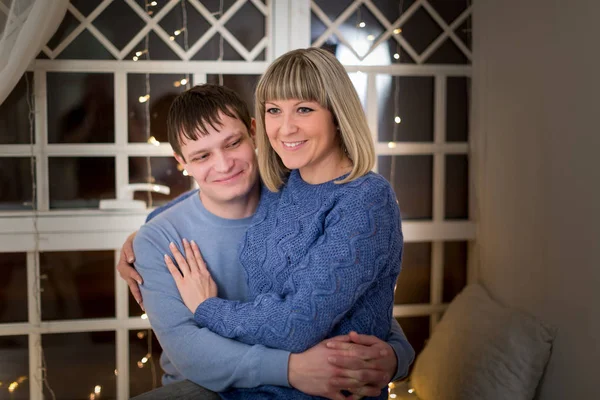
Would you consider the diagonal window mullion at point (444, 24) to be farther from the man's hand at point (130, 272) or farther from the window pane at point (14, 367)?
the window pane at point (14, 367)

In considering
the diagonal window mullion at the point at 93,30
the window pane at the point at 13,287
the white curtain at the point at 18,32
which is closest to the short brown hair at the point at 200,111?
the white curtain at the point at 18,32

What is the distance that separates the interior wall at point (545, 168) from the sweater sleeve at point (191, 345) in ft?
3.14

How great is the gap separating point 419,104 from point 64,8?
1.46 metres

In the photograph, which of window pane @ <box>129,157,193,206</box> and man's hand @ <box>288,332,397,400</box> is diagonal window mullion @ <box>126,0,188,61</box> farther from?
man's hand @ <box>288,332,397,400</box>

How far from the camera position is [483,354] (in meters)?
2.04

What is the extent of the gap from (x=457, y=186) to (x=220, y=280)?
4.37ft

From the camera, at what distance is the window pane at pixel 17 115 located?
92.1 inches

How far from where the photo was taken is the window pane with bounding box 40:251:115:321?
242 centimetres

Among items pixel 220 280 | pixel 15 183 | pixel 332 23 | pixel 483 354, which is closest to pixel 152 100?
pixel 15 183

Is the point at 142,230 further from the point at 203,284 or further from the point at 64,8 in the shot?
the point at 64,8

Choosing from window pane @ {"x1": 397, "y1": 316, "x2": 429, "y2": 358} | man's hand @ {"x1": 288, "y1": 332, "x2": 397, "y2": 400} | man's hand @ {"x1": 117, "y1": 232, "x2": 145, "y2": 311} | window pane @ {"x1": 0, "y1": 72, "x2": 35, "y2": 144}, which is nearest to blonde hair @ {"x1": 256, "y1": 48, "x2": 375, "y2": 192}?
man's hand @ {"x1": 288, "y1": 332, "x2": 397, "y2": 400}

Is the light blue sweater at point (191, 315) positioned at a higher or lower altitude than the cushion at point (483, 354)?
higher

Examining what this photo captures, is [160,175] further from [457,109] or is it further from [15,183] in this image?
[457,109]

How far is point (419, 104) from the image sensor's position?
2576 mm
